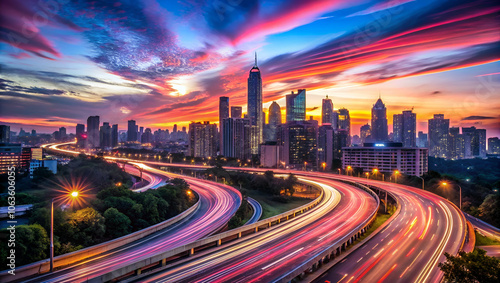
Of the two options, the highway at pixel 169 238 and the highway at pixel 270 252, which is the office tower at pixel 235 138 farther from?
the highway at pixel 270 252

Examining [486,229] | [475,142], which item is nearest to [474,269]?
[486,229]

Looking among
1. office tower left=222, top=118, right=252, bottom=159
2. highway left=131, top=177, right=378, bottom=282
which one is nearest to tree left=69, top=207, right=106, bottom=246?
highway left=131, top=177, right=378, bottom=282

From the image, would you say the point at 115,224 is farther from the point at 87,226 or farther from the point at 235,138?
the point at 235,138

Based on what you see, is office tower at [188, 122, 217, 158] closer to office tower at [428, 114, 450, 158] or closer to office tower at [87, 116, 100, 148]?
office tower at [87, 116, 100, 148]

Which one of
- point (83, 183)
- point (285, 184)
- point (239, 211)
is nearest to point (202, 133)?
point (285, 184)

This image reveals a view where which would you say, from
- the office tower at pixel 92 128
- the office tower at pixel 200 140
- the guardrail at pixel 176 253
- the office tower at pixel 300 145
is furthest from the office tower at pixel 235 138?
the guardrail at pixel 176 253
